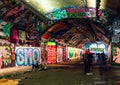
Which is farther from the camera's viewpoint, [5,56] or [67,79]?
[5,56]

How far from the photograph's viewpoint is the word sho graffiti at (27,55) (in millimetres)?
33350

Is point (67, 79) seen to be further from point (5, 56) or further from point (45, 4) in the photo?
point (45, 4)

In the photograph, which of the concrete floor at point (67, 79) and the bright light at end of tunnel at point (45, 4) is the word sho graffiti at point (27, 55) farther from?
the bright light at end of tunnel at point (45, 4)

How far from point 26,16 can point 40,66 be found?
7999 mm

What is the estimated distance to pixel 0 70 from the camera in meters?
27.5

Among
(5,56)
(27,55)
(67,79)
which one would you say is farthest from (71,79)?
(27,55)

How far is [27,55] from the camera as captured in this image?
118ft

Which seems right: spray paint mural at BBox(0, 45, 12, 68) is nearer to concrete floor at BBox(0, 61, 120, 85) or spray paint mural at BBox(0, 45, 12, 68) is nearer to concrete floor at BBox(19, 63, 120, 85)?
concrete floor at BBox(0, 61, 120, 85)

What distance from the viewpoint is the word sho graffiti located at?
109 feet

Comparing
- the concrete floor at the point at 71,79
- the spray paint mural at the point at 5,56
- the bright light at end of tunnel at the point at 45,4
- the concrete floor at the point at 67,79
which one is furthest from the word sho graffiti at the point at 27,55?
the concrete floor at the point at 71,79

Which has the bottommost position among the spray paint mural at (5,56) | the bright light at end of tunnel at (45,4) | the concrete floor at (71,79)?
the concrete floor at (71,79)

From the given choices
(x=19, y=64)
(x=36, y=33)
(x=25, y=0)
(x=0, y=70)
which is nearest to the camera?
(x=25, y=0)

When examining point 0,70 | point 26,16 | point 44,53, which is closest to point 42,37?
point 44,53

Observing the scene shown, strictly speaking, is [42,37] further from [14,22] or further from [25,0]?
[25,0]
